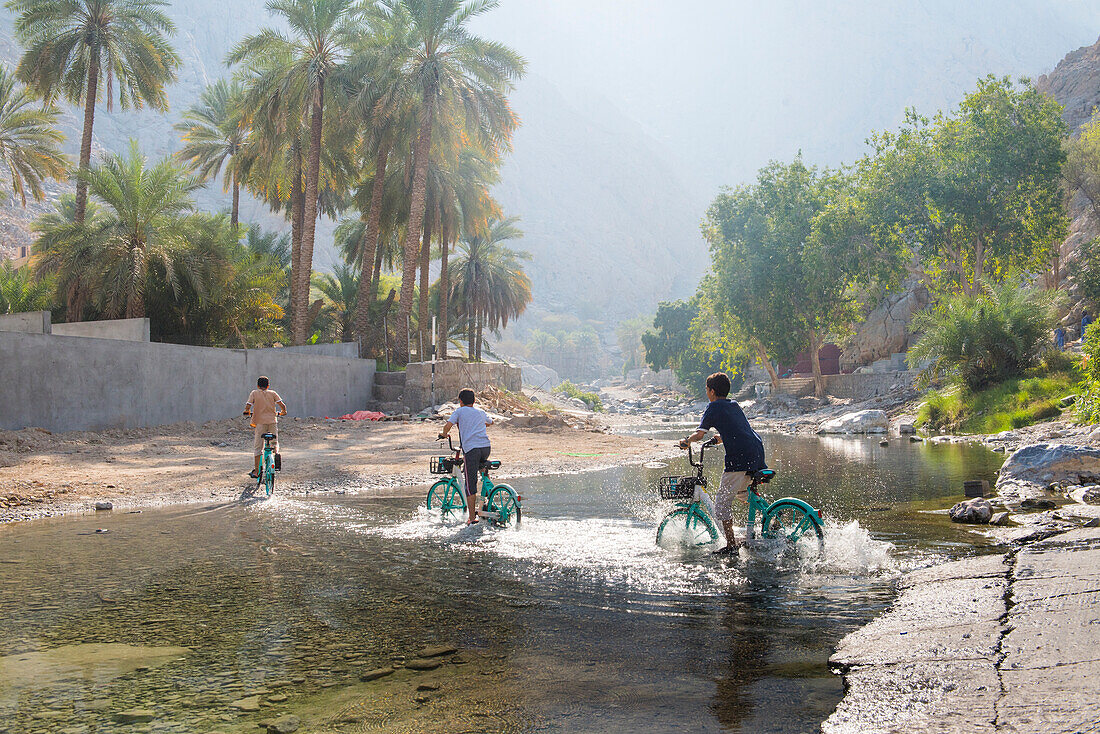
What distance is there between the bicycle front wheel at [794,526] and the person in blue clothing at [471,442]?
3814 mm

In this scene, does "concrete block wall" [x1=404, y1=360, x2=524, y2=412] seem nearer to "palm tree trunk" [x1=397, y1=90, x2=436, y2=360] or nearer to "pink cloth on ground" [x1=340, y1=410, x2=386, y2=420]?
"pink cloth on ground" [x1=340, y1=410, x2=386, y2=420]

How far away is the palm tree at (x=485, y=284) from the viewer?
53.7 meters

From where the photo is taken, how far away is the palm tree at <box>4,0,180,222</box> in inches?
1237

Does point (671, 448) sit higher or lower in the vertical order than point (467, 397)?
lower

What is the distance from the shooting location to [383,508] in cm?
1199

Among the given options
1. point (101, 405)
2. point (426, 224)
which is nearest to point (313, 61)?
point (426, 224)

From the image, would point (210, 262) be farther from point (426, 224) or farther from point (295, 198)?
point (426, 224)

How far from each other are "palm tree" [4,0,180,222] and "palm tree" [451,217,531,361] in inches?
934

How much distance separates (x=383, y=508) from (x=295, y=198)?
27.8 metres

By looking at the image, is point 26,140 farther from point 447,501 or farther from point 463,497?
point 463,497

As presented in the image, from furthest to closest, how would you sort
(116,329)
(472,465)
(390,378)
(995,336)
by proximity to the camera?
(390,378), (995,336), (116,329), (472,465)

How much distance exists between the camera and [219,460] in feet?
54.9

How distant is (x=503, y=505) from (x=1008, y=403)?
74.9ft

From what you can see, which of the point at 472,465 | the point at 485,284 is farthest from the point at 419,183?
the point at 472,465
